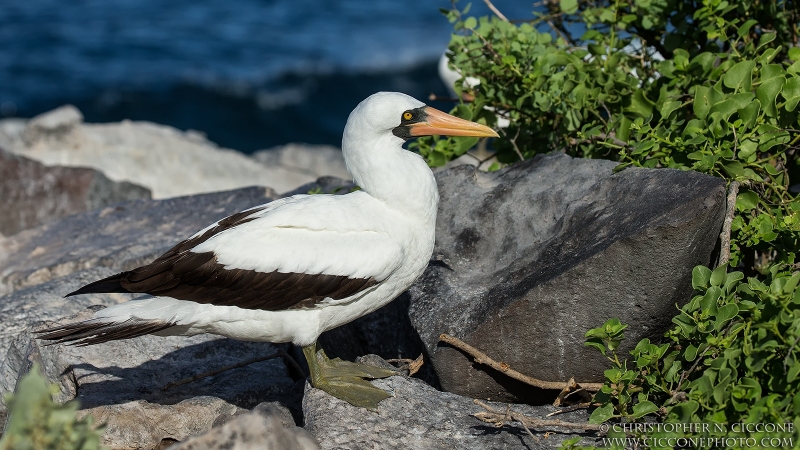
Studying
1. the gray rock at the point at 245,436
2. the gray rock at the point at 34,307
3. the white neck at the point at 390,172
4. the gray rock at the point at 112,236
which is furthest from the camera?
the gray rock at the point at 112,236

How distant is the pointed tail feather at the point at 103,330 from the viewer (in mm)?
4258

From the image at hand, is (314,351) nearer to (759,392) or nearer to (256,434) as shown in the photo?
(256,434)

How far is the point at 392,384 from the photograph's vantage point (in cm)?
444

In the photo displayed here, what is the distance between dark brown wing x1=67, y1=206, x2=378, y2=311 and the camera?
4.32m

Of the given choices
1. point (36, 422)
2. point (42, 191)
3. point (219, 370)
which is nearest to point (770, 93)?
point (219, 370)

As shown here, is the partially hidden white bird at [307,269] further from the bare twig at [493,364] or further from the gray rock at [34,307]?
the gray rock at [34,307]

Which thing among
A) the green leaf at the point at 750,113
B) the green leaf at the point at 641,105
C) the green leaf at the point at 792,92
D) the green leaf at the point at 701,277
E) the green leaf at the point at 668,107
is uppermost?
the green leaf at the point at 792,92

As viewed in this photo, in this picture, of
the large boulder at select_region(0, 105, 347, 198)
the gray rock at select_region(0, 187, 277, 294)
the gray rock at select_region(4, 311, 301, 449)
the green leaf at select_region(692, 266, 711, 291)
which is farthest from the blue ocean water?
the green leaf at select_region(692, 266, 711, 291)

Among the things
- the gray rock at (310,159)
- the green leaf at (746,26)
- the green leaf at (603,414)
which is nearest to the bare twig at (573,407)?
the green leaf at (603,414)

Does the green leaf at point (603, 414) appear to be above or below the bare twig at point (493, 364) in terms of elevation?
above

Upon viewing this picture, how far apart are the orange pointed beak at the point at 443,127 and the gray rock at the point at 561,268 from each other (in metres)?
0.57

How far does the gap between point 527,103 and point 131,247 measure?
Answer: 10.2ft

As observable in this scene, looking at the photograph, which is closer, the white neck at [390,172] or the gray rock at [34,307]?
the white neck at [390,172]

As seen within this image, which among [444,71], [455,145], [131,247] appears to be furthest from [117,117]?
[455,145]
